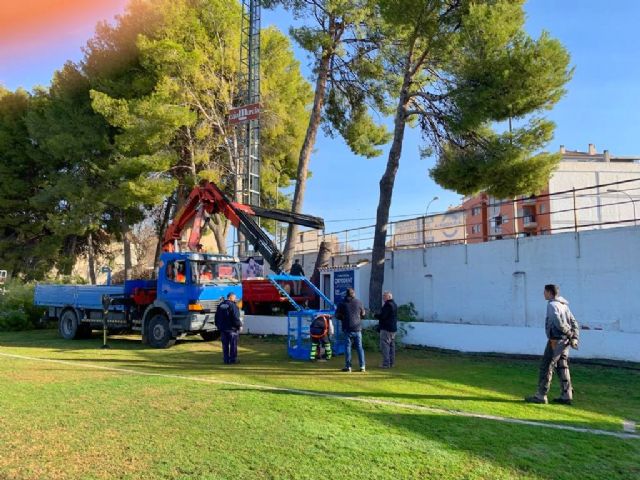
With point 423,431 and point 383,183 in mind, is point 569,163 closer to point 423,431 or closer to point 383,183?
point 383,183

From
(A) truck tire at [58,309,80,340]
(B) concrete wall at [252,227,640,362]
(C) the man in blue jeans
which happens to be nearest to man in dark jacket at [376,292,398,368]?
(C) the man in blue jeans

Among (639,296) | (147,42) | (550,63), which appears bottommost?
(639,296)

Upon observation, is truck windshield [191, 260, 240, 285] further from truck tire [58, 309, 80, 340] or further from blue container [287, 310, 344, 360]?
truck tire [58, 309, 80, 340]

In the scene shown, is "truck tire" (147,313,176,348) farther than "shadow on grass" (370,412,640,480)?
Yes

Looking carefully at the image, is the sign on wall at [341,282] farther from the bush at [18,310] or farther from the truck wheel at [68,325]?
the bush at [18,310]

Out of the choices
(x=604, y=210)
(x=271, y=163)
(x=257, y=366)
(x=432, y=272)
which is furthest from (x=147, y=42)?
(x=604, y=210)

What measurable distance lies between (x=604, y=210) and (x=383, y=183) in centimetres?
2315

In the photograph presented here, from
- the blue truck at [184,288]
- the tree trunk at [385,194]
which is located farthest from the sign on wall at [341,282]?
the blue truck at [184,288]

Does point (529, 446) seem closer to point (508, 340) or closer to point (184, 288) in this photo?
point (508, 340)

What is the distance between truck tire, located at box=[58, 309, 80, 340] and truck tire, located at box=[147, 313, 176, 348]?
4113 millimetres

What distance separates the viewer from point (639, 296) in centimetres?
1362

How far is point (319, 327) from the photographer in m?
12.8

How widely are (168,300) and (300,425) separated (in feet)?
33.8

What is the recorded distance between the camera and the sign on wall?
2158 cm
